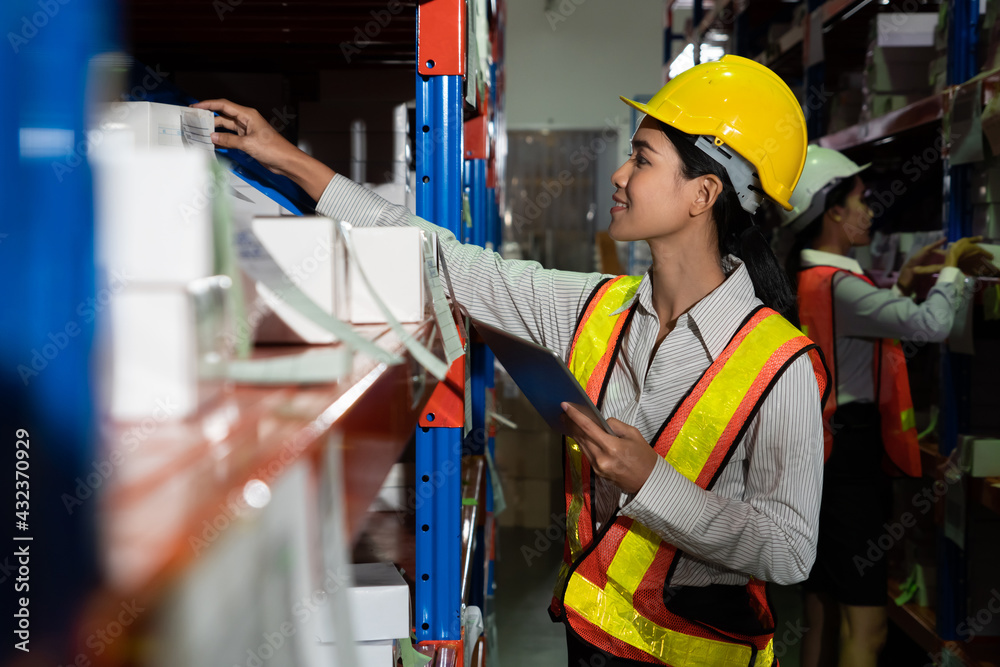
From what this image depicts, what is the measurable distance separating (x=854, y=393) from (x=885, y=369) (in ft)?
0.51

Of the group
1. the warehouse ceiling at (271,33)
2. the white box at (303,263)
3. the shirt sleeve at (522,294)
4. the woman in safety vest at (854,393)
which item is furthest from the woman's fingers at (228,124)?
the woman in safety vest at (854,393)

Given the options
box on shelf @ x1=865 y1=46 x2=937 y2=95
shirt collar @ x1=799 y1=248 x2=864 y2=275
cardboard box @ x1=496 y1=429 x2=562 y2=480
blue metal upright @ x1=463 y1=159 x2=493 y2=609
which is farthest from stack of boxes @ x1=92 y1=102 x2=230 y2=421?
cardboard box @ x1=496 y1=429 x2=562 y2=480

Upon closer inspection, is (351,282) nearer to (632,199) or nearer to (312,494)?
(312,494)

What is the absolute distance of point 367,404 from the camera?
54cm

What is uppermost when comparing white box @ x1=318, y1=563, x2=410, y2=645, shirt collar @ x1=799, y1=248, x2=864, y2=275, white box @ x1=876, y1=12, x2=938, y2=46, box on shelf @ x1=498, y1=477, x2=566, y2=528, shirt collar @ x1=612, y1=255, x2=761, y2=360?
white box @ x1=876, y1=12, x2=938, y2=46

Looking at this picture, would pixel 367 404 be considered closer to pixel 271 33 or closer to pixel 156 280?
pixel 156 280

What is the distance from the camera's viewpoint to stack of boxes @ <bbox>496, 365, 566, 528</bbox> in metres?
4.73

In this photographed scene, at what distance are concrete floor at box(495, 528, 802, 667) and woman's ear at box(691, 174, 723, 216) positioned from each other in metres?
2.58

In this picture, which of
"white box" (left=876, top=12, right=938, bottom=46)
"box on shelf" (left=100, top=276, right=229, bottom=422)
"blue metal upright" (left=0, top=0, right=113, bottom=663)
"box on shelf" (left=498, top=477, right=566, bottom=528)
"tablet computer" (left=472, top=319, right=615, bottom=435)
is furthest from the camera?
"box on shelf" (left=498, top=477, right=566, bottom=528)

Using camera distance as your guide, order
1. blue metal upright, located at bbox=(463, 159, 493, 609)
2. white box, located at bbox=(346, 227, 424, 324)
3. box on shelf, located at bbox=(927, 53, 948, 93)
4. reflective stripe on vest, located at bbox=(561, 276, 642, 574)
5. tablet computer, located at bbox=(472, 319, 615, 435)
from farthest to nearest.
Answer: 1. box on shelf, located at bbox=(927, 53, 948, 93)
2. blue metal upright, located at bbox=(463, 159, 493, 609)
3. reflective stripe on vest, located at bbox=(561, 276, 642, 574)
4. tablet computer, located at bbox=(472, 319, 615, 435)
5. white box, located at bbox=(346, 227, 424, 324)

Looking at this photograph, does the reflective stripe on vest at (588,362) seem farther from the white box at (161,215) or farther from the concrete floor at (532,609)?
the concrete floor at (532,609)

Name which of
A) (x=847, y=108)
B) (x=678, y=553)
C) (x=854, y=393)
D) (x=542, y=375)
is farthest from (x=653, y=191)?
(x=847, y=108)

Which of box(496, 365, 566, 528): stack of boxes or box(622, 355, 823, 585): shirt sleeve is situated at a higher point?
box(622, 355, 823, 585): shirt sleeve

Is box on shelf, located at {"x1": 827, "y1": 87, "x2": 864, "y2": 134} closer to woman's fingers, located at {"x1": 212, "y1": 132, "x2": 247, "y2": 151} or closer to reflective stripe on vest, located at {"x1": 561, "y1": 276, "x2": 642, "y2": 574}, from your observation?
reflective stripe on vest, located at {"x1": 561, "y1": 276, "x2": 642, "y2": 574}
